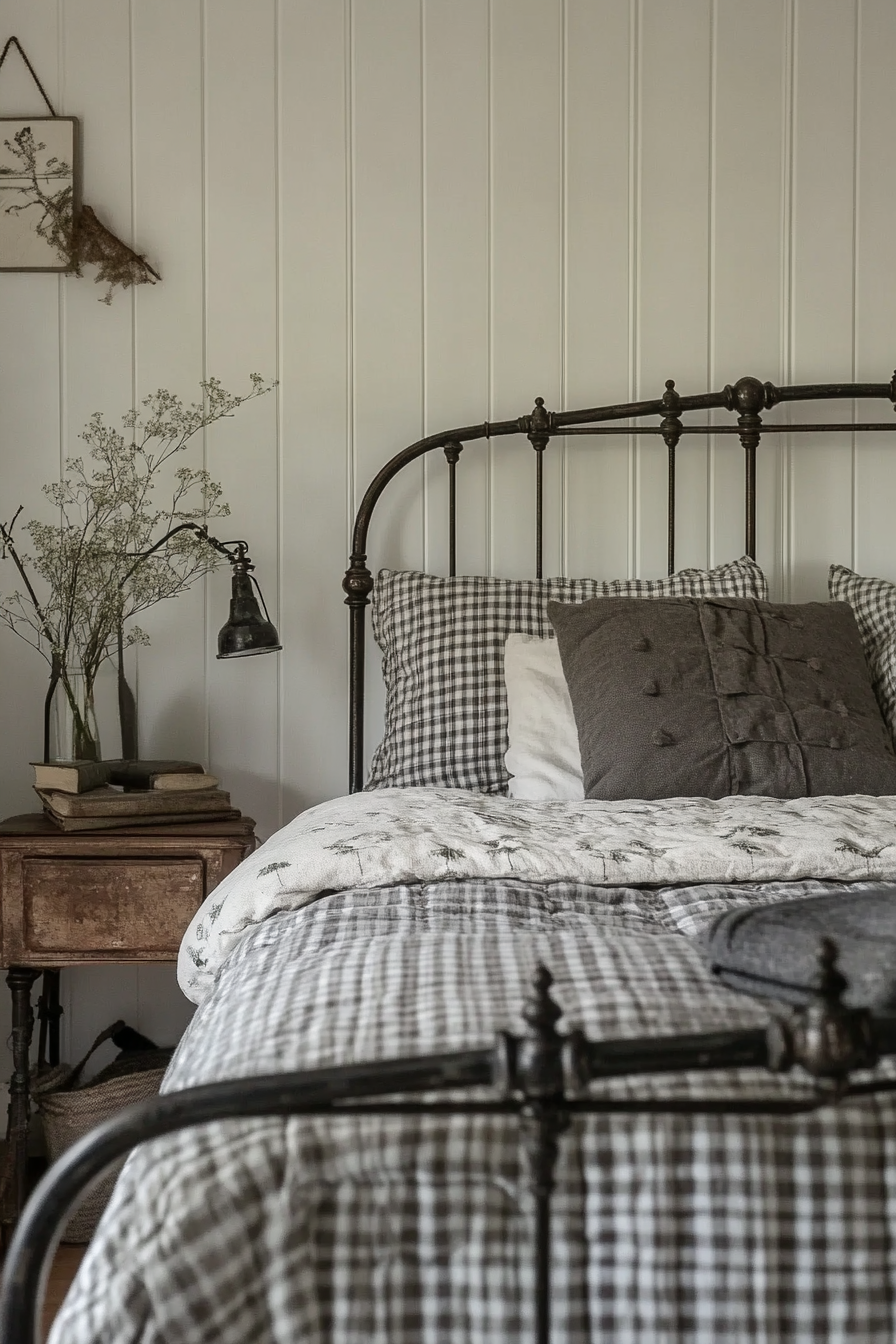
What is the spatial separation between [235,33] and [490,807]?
174 cm

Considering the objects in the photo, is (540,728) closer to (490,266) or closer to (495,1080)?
(490,266)

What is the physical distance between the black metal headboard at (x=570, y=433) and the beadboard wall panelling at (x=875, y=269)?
0.30 ft

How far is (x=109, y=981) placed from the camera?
7.74 ft

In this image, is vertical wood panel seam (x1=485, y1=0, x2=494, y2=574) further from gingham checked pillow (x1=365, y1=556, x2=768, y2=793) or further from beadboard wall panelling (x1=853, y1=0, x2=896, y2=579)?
beadboard wall panelling (x1=853, y1=0, x2=896, y2=579)

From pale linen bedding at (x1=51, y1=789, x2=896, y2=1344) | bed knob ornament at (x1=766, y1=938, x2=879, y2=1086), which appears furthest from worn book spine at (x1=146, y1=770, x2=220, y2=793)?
bed knob ornament at (x1=766, y1=938, x2=879, y2=1086)

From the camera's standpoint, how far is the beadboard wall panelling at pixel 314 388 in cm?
240

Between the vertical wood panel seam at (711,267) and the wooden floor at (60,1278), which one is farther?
the vertical wood panel seam at (711,267)

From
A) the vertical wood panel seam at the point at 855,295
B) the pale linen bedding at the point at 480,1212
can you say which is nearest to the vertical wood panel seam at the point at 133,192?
the vertical wood panel seam at the point at 855,295

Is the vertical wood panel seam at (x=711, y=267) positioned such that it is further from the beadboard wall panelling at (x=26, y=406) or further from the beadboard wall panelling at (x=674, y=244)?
the beadboard wall panelling at (x=26, y=406)

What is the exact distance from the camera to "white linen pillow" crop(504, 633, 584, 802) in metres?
1.88

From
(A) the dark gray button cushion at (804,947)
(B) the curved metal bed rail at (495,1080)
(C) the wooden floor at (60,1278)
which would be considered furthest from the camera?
(C) the wooden floor at (60,1278)

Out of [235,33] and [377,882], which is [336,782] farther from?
[235,33]

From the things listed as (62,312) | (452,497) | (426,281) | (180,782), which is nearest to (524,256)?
(426,281)

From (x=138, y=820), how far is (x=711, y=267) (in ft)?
5.15
